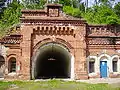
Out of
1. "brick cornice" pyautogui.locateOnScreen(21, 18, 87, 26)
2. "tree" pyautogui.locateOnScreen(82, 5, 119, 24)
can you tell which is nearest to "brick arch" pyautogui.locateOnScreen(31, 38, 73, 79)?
"brick cornice" pyautogui.locateOnScreen(21, 18, 87, 26)

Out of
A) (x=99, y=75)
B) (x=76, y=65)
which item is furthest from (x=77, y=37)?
(x=99, y=75)

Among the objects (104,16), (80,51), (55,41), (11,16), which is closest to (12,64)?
(55,41)

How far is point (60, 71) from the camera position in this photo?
3847cm

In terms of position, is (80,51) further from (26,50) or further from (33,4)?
(33,4)

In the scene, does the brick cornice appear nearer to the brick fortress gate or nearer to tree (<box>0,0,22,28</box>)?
the brick fortress gate

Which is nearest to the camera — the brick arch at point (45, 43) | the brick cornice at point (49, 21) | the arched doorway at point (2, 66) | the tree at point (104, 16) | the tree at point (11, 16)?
the brick cornice at point (49, 21)

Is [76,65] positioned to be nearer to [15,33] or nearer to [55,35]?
[55,35]

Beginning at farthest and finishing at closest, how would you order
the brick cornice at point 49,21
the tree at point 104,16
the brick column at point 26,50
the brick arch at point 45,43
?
the tree at point 104,16
the brick arch at point 45,43
the brick cornice at point 49,21
the brick column at point 26,50

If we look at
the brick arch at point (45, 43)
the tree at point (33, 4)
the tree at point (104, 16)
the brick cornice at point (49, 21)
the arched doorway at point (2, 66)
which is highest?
the tree at point (33, 4)

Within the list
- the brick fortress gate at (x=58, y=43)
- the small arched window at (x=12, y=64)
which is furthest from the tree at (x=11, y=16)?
the brick fortress gate at (x=58, y=43)

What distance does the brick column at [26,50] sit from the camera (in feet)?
84.5

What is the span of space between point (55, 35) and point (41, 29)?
4.88 ft

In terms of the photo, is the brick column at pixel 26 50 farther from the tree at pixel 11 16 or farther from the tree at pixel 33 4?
the tree at pixel 33 4

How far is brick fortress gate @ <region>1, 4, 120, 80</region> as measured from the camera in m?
26.1
